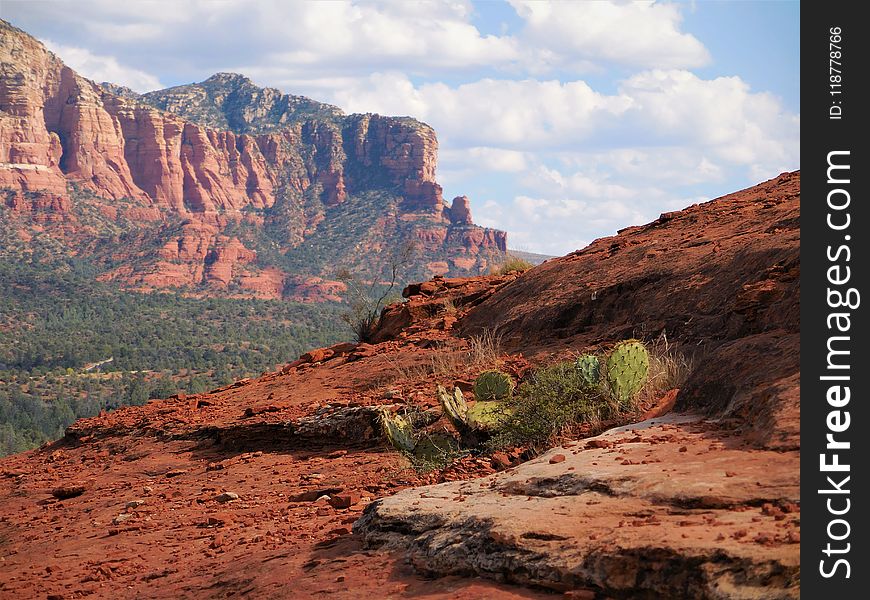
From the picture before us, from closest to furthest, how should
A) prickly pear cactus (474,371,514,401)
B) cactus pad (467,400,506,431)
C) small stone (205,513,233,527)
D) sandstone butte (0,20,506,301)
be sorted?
small stone (205,513,233,527) < cactus pad (467,400,506,431) < prickly pear cactus (474,371,514,401) < sandstone butte (0,20,506,301)

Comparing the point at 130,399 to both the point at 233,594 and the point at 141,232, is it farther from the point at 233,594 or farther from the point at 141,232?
the point at 141,232

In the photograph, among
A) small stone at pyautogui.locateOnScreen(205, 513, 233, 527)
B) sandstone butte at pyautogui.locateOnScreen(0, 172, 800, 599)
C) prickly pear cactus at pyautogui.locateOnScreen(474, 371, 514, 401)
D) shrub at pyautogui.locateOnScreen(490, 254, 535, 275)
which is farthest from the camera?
shrub at pyautogui.locateOnScreen(490, 254, 535, 275)

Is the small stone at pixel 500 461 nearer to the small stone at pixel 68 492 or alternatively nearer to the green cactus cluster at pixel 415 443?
the green cactus cluster at pixel 415 443

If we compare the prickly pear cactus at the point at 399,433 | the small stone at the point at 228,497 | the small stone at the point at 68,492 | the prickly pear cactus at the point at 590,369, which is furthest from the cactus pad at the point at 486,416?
the small stone at the point at 68,492

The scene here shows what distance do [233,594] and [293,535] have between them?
1.09 metres

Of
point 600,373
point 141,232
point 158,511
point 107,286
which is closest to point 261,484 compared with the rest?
point 158,511

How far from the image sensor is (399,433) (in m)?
9.05

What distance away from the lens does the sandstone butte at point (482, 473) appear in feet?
15.5

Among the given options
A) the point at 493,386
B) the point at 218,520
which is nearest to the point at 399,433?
the point at 493,386

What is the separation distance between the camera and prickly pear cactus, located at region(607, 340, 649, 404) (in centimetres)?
805

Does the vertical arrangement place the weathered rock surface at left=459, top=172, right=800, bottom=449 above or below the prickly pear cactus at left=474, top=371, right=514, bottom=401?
above

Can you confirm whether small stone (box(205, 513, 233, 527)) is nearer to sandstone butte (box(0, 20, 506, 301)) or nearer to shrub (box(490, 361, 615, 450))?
shrub (box(490, 361, 615, 450))

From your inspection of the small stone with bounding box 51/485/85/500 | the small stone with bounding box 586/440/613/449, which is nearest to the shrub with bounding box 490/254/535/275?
the small stone with bounding box 51/485/85/500

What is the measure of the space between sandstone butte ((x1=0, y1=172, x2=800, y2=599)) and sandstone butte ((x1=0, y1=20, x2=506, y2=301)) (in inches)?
3916
